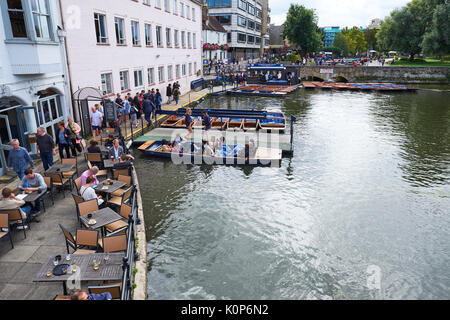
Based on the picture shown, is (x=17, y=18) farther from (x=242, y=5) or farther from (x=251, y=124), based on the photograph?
(x=242, y=5)

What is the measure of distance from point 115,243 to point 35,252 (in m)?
2.22

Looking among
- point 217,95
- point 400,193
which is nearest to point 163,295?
point 400,193

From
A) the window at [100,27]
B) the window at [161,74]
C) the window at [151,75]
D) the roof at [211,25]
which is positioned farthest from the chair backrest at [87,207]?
the roof at [211,25]

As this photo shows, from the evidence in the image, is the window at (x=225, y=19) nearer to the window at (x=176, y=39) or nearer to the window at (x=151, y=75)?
the window at (x=176, y=39)

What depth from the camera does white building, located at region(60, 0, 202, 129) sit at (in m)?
17.9

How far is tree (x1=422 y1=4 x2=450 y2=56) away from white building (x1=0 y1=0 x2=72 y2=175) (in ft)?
196

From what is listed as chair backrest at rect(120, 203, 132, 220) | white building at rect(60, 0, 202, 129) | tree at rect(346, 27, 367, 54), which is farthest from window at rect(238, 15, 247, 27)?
chair backrest at rect(120, 203, 132, 220)

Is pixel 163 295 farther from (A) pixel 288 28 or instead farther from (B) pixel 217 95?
(A) pixel 288 28

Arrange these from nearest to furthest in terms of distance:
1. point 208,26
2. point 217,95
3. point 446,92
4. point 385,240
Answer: point 385,240 < point 217,95 < point 446,92 < point 208,26

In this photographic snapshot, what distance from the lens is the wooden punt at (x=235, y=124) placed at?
22.5 m

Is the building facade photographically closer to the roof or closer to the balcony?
the roof

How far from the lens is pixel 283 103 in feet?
119
